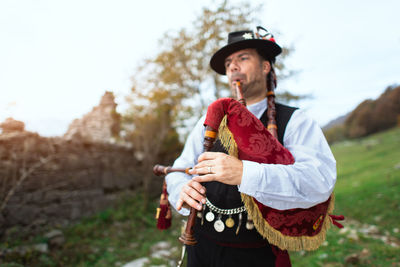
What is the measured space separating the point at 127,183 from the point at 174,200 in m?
6.39

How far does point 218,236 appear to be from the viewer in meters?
1.49

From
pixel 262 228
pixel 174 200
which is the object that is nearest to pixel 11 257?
pixel 174 200

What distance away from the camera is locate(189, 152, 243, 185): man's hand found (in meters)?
1.12

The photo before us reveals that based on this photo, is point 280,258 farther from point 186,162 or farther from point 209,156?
point 186,162

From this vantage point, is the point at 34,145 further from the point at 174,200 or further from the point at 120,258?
the point at 174,200

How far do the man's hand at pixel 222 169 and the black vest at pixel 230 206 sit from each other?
0.39 meters

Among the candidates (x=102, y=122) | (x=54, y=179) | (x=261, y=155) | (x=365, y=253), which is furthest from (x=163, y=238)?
(x=261, y=155)

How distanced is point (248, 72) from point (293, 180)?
2.93 ft

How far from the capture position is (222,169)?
3.68 ft

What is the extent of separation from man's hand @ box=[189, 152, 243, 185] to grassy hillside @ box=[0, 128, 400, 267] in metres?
3.35

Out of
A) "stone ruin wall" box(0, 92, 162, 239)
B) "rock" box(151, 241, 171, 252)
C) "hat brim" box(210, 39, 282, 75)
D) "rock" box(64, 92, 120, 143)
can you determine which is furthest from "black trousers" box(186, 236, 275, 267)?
"rock" box(64, 92, 120, 143)

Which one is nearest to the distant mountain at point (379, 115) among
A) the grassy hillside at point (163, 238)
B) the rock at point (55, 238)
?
the grassy hillside at point (163, 238)

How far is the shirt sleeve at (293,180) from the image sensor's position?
3.70ft

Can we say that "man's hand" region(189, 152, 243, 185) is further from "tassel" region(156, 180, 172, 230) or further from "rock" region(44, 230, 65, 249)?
"rock" region(44, 230, 65, 249)
